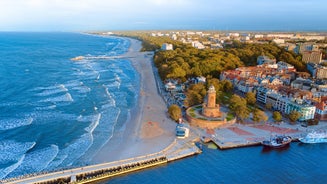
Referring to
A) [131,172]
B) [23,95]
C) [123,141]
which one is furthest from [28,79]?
[131,172]

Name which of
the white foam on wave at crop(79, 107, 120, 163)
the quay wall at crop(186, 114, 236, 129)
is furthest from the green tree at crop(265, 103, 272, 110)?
the white foam on wave at crop(79, 107, 120, 163)

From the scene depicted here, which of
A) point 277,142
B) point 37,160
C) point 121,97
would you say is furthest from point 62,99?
point 277,142

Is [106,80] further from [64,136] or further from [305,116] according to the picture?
[305,116]

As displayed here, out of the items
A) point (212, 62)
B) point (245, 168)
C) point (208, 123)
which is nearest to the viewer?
point (245, 168)

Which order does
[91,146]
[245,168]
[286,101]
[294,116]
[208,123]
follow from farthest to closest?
[286,101], [294,116], [208,123], [91,146], [245,168]

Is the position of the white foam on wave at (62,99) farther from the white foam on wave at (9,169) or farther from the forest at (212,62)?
the white foam on wave at (9,169)

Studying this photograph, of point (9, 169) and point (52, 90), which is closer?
point (9, 169)

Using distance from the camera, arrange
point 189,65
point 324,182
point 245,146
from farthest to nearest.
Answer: point 189,65
point 245,146
point 324,182

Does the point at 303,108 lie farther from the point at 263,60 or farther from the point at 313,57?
the point at 313,57
